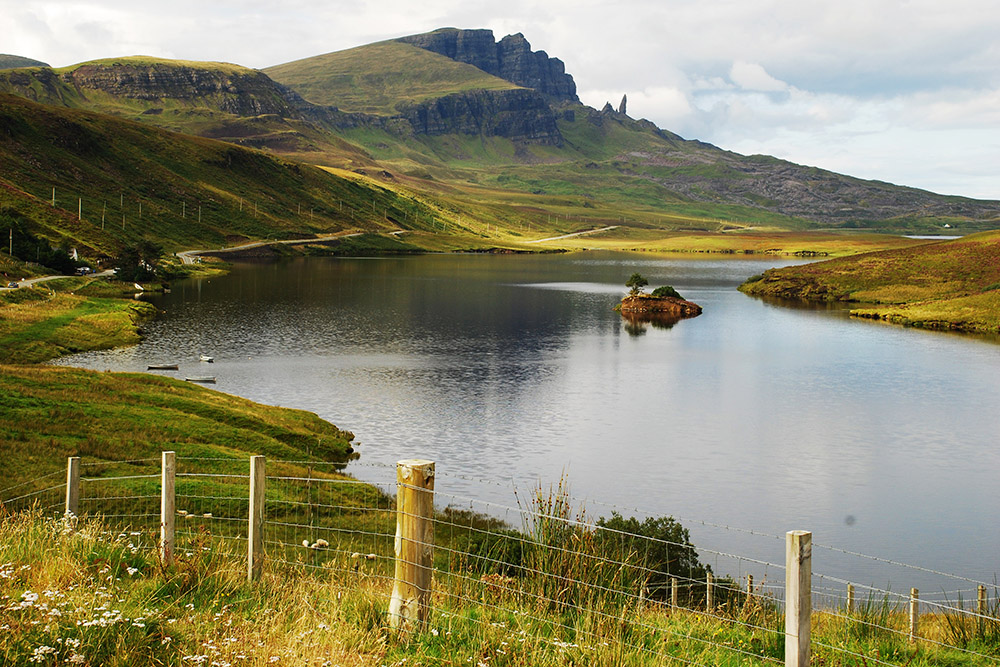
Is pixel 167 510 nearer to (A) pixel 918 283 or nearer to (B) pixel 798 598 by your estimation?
(B) pixel 798 598

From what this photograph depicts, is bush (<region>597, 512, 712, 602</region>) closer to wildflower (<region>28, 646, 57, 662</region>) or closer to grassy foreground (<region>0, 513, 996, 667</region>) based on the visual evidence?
grassy foreground (<region>0, 513, 996, 667</region>)

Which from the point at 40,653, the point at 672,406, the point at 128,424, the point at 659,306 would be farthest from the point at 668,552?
the point at 659,306

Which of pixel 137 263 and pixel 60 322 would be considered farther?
pixel 137 263

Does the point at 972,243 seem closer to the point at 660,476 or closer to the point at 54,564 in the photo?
the point at 660,476

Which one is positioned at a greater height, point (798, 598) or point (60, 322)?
point (798, 598)

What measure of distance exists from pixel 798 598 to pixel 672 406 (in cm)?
5743

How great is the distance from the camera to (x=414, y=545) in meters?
11.5

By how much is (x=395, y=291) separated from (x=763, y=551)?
11761cm

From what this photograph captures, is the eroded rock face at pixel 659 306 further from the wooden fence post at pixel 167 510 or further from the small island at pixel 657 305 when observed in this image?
the wooden fence post at pixel 167 510

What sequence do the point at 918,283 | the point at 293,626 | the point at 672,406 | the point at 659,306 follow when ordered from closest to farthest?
the point at 293,626, the point at 672,406, the point at 659,306, the point at 918,283

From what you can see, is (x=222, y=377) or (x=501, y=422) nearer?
(x=501, y=422)

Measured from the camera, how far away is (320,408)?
200ft

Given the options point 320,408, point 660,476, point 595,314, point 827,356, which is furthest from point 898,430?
point 595,314

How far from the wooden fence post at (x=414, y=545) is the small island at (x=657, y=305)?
120189 millimetres
